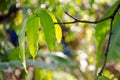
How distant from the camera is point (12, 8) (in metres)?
1.68

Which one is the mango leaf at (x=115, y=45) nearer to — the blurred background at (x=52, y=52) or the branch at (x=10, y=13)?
the blurred background at (x=52, y=52)

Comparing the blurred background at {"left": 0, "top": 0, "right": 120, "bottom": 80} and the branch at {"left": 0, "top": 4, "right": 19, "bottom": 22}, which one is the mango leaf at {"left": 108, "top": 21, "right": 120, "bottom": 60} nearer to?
the blurred background at {"left": 0, "top": 0, "right": 120, "bottom": 80}

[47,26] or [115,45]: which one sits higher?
[47,26]

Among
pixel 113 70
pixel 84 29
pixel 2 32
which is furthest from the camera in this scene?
pixel 84 29

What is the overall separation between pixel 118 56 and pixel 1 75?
0.36 meters

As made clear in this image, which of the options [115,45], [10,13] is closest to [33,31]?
[115,45]

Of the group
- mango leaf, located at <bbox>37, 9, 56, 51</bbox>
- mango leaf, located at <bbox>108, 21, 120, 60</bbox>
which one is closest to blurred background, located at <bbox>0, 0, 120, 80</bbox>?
mango leaf, located at <bbox>108, 21, 120, 60</bbox>

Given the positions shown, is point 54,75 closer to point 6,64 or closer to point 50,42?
point 6,64

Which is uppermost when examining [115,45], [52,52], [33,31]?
[33,31]

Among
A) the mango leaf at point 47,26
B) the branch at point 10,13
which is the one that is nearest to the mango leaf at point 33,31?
the mango leaf at point 47,26

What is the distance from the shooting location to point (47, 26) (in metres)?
0.69

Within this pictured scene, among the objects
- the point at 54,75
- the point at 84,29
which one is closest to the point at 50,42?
the point at 54,75

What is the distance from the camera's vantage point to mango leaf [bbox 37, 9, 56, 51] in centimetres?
69

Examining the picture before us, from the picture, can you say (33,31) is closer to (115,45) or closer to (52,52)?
(115,45)
